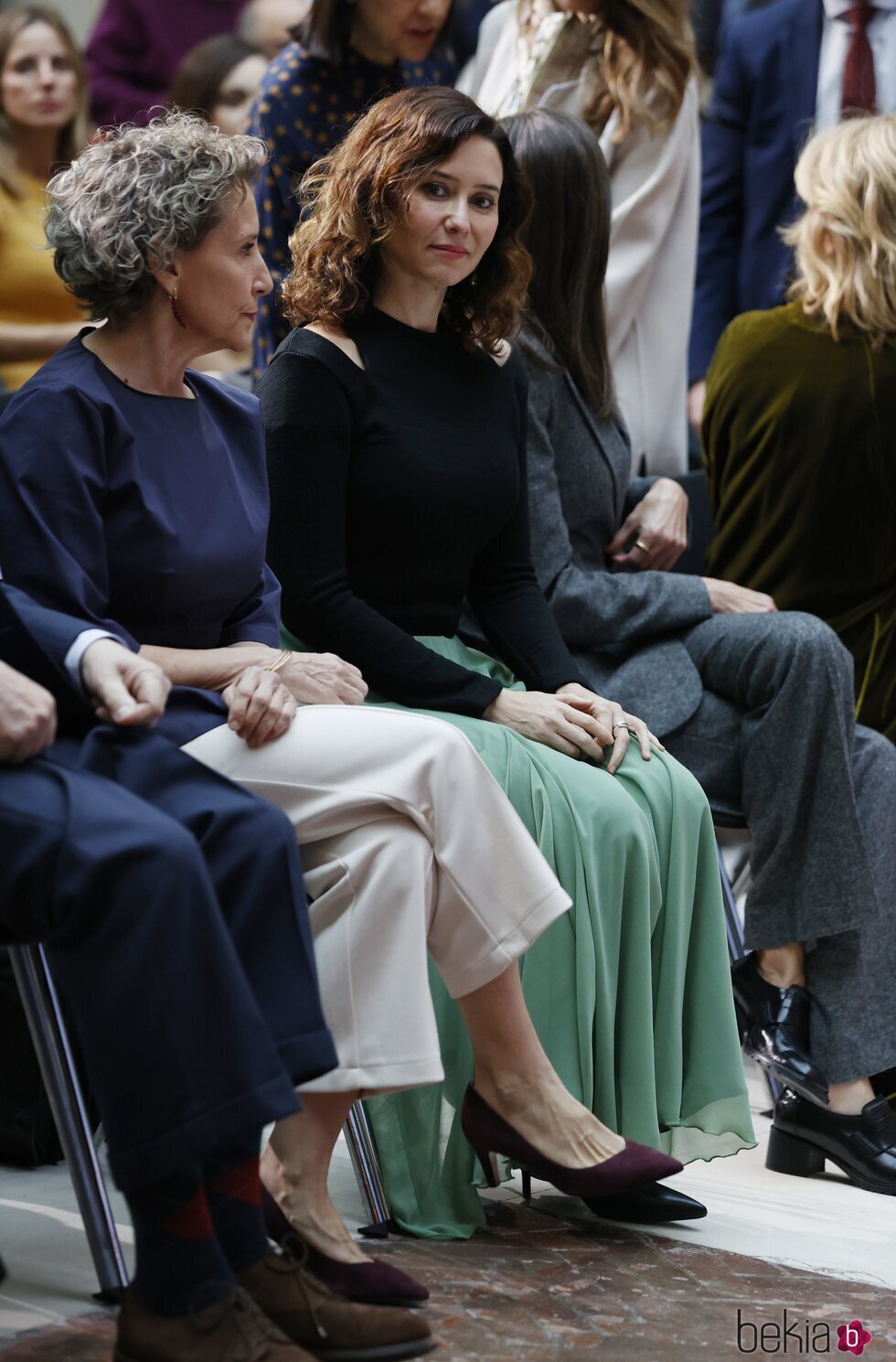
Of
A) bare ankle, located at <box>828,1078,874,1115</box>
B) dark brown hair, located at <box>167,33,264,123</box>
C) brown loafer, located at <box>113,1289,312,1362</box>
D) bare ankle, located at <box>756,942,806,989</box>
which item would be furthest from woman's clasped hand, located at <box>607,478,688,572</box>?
dark brown hair, located at <box>167,33,264,123</box>

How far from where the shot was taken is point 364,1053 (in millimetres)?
2182

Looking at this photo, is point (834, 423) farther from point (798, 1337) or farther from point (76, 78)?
point (76, 78)

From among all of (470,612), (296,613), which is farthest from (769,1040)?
(296,613)

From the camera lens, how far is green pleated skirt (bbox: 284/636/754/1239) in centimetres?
263

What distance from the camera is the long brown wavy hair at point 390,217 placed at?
9.52 ft

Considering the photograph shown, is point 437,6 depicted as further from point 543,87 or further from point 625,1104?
point 625,1104

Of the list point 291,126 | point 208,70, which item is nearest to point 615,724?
point 291,126

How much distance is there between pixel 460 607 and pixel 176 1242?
146cm

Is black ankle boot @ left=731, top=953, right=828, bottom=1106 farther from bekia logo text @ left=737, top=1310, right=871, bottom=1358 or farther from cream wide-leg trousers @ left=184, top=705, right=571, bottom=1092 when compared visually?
cream wide-leg trousers @ left=184, top=705, right=571, bottom=1092

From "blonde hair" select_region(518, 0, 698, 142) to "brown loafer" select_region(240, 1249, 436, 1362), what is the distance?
2.78 m

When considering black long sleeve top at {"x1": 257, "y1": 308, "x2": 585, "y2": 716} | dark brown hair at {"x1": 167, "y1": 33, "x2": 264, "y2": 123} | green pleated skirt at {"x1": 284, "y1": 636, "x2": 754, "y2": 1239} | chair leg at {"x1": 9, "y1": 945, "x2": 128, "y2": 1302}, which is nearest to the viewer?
chair leg at {"x1": 9, "y1": 945, "x2": 128, "y2": 1302}

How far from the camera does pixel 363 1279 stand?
7.02 feet

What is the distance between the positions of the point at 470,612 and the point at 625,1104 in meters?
0.93

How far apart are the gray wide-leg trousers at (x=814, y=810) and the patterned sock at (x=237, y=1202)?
1516 millimetres
